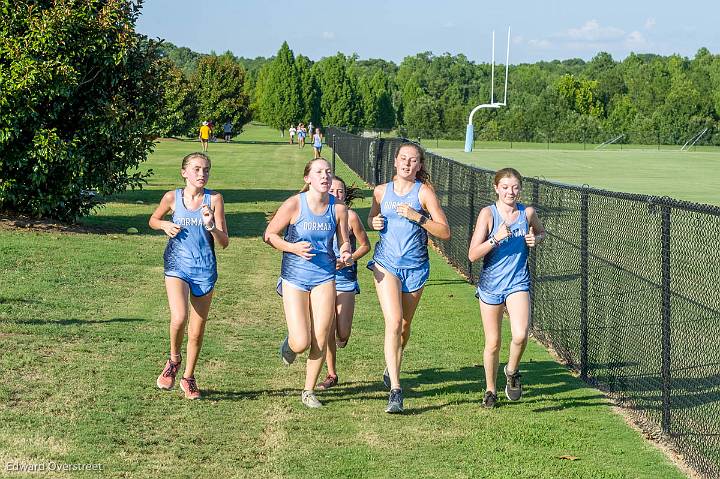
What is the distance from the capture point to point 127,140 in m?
20.4

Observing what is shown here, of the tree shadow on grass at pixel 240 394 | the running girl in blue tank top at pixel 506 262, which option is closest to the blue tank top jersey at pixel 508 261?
the running girl in blue tank top at pixel 506 262

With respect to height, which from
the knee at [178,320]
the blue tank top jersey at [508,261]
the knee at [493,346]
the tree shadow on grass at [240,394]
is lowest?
the tree shadow on grass at [240,394]

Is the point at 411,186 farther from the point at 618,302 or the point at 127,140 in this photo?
the point at 127,140

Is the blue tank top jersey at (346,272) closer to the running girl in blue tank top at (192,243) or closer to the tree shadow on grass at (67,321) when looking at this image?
the running girl in blue tank top at (192,243)

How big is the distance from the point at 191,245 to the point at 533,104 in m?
104

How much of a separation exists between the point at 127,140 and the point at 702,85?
102589mm

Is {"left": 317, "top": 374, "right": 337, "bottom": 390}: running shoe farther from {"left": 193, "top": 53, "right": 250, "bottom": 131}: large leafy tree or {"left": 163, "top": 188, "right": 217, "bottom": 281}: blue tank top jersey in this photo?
{"left": 193, "top": 53, "right": 250, "bottom": 131}: large leafy tree

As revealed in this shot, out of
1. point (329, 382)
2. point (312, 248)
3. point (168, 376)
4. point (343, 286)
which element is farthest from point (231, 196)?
point (312, 248)

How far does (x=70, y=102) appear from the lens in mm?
19938

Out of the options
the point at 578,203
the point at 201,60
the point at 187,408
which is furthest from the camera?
the point at 201,60

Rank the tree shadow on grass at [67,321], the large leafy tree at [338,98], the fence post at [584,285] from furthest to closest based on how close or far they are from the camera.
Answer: the large leafy tree at [338,98]
the tree shadow on grass at [67,321]
the fence post at [584,285]

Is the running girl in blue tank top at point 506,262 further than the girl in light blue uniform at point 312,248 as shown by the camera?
Yes

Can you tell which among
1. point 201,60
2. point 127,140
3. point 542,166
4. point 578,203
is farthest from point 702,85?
point 578,203

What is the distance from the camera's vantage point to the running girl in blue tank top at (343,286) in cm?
849
